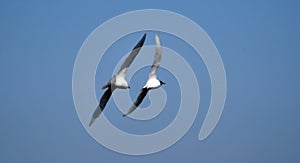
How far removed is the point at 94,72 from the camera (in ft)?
20.5

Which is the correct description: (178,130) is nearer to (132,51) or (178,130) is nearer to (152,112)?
(152,112)

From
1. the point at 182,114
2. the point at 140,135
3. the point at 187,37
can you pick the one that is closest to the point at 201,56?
the point at 187,37

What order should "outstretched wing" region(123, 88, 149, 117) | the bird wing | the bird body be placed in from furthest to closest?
"outstretched wing" region(123, 88, 149, 117), the bird body, the bird wing

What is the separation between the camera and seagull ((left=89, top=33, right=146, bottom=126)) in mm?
5848

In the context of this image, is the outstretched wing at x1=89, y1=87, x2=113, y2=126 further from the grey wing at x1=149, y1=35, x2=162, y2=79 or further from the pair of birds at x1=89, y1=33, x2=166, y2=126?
the grey wing at x1=149, y1=35, x2=162, y2=79

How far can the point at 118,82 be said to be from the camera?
5926 mm

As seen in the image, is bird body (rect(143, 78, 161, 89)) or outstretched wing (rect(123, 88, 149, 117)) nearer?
bird body (rect(143, 78, 161, 89))

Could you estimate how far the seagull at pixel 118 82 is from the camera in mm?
5848

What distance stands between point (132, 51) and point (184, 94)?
119cm

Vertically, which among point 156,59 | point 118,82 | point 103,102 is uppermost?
point 156,59

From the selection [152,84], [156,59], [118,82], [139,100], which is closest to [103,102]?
[118,82]

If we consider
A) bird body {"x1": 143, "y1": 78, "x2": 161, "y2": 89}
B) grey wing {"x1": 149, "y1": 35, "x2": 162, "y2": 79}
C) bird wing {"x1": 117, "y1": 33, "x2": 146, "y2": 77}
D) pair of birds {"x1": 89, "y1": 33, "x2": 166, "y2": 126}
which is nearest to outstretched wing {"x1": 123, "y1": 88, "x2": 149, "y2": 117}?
pair of birds {"x1": 89, "y1": 33, "x2": 166, "y2": 126}

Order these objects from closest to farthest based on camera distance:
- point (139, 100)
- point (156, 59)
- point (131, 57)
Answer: point (131, 57), point (156, 59), point (139, 100)

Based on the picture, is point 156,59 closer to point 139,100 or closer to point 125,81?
point 125,81
